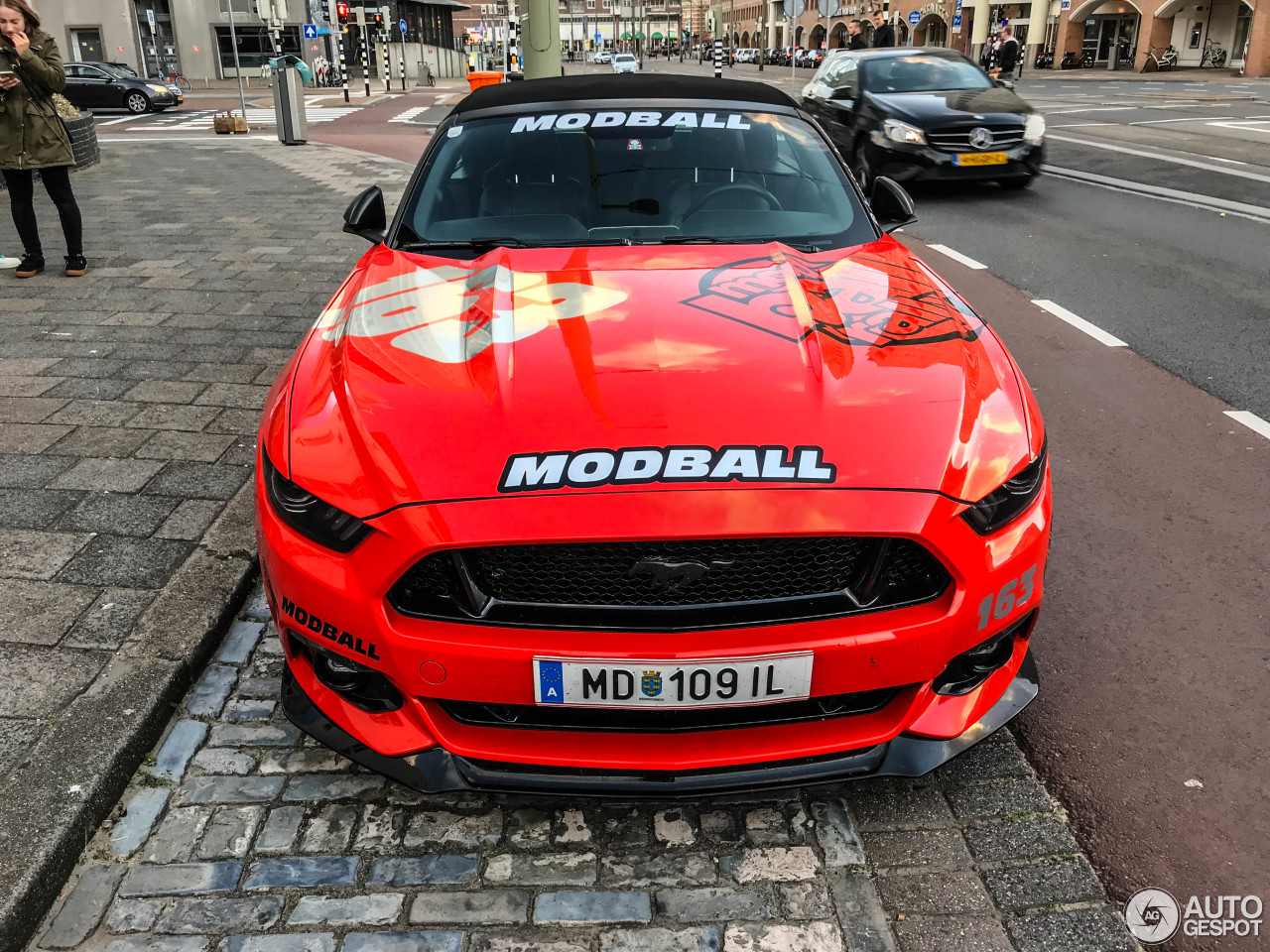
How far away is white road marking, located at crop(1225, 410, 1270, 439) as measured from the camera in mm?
4559

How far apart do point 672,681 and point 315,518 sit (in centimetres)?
82

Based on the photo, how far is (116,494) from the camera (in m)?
3.82

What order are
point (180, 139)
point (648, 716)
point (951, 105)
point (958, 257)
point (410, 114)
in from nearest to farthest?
point (648, 716) < point (958, 257) < point (951, 105) < point (180, 139) < point (410, 114)

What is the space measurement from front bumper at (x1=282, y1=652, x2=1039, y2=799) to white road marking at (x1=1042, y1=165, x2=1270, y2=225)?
917 cm

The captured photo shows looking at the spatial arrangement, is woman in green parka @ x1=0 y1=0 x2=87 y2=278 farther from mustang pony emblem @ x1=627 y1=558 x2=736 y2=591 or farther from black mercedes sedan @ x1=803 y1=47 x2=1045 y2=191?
black mercedes sedan @ x1=803 y1=47 x2=1045 y2=191

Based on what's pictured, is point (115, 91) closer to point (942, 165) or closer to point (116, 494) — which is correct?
point (942, 165)

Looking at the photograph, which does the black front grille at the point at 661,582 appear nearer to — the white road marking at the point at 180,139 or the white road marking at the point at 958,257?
the white road marking at the point at 958,257

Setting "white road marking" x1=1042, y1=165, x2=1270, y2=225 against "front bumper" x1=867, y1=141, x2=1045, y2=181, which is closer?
"white road marking" x1=1042, y1=165, x2=1270, y2=225

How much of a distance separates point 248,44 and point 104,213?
42175 mm

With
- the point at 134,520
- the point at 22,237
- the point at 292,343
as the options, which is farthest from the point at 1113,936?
the point at 22,237

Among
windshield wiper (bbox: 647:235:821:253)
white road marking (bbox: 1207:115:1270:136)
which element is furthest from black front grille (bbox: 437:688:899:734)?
Answer: white road marking (bbox: 1207:115:1270:136)

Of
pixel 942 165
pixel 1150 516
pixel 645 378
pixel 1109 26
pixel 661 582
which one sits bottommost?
pixel 1150 516

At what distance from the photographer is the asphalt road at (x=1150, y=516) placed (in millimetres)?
2373

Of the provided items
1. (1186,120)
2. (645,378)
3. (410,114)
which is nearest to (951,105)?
(645,378)
